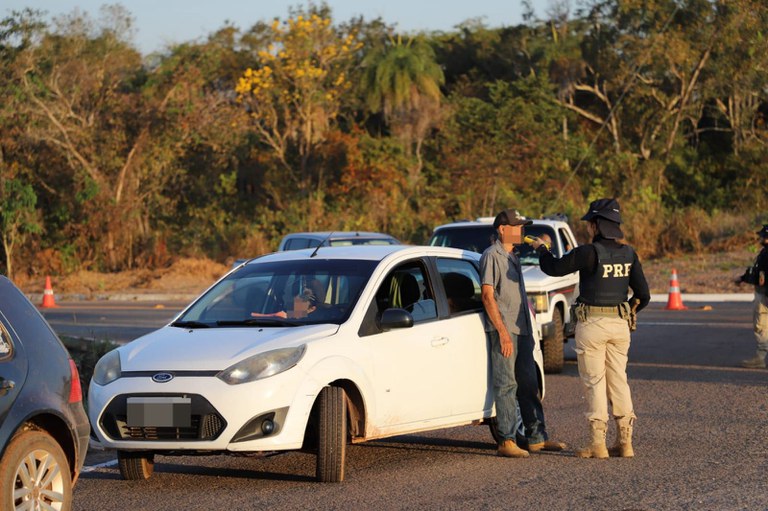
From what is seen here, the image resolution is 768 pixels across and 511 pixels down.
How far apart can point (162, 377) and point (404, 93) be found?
4006cm

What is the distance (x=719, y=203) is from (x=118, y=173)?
2030 cm

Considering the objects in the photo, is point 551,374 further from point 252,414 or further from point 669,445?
point 252,414

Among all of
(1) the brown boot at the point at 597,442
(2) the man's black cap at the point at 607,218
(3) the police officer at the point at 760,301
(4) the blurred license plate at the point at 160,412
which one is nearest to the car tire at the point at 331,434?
(4) the blurred license plate at the point at 160,412

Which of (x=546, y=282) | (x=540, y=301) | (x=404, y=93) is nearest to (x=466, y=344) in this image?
(x=540, y=301)

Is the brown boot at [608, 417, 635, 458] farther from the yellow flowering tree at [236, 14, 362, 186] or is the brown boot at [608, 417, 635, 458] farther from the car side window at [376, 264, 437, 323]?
the yellow flowering tree at [236, 14, 362, 186]

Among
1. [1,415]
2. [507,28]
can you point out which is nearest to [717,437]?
[1,415]

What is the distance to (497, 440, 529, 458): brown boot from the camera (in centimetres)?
982

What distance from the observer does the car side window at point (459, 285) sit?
10195mm

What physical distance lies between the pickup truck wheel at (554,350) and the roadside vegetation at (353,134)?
2177cm

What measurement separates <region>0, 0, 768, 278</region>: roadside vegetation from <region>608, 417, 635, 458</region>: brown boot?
1080 inches

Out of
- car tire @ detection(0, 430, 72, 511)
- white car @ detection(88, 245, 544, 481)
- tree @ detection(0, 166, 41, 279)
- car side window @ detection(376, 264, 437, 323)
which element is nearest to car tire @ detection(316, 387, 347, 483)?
white car @ detection(88, 245, 544, 481)

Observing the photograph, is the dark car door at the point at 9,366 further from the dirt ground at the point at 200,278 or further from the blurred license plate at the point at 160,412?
the dirt ground at the point at 200,278

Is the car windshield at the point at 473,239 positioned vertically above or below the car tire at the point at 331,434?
above

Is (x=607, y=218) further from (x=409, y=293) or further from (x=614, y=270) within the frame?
(x=409, y=293)
